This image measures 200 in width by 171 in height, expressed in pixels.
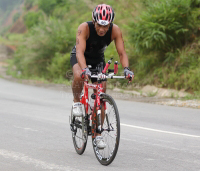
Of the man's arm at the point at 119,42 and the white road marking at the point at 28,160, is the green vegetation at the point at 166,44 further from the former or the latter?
the white road marking at the point at 28,160

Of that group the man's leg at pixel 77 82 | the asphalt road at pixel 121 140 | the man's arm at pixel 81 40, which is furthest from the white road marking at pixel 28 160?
the man's arm at pixel 81 40

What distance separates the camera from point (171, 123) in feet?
29.7

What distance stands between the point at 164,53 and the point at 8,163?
12437 mm

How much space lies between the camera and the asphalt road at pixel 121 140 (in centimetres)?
539

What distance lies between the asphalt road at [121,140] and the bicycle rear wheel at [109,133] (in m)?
0.13

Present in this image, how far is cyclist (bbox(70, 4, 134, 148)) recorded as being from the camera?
5379mm

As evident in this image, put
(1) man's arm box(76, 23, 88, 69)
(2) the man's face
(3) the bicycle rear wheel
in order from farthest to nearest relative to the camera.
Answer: (1) man's arm box(76, 23, 88, 69) < (2) the man's face < (3) the bicycle rear wheel

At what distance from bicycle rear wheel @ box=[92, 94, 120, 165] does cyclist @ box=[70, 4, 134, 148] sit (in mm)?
95

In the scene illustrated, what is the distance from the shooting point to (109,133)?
5391 millimetres

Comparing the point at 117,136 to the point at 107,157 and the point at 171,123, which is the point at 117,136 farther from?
the point at 171,123

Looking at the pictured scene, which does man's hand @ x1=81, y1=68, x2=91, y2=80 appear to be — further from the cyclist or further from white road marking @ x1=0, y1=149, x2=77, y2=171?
white road marking @ x1=0, y1=149, x2=77, y2=171

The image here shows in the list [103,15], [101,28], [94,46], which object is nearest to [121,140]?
[94,46]

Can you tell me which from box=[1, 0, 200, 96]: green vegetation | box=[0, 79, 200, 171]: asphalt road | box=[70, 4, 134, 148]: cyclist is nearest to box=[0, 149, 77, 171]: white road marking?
box=[0, 79, 200, 171]: asphalt road

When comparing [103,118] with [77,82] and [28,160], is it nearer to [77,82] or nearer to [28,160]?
[77,82]
